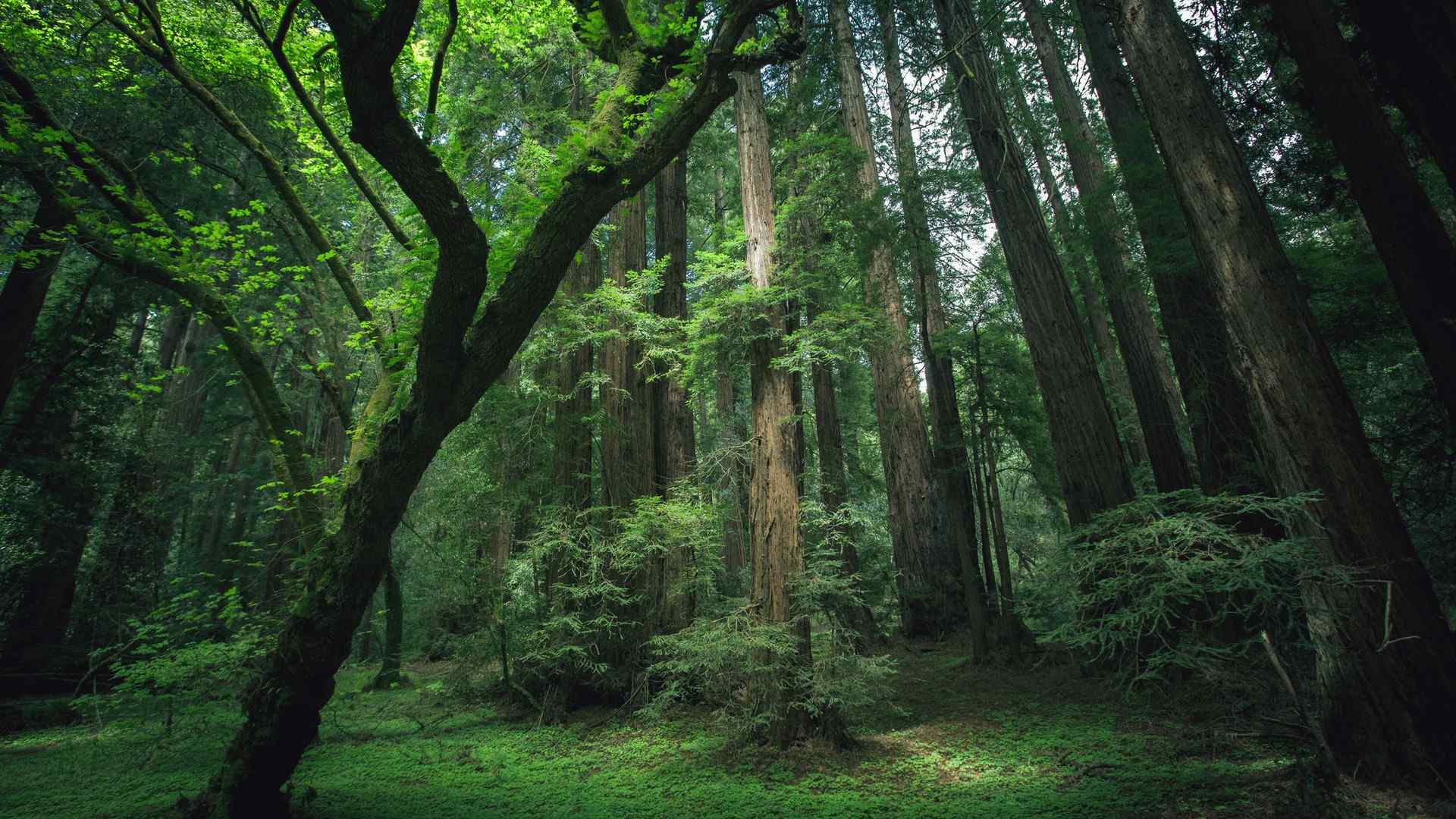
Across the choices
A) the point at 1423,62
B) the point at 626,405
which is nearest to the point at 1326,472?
the point at 1423,62

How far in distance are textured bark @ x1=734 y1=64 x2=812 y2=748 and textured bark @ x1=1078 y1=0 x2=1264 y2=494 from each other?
12.7ft

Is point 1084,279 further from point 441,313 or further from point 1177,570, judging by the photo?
point 441,313

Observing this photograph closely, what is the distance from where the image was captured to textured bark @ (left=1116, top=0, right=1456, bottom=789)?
306 cm

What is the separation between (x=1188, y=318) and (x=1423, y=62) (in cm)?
322

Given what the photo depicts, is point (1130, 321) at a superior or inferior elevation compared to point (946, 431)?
superior

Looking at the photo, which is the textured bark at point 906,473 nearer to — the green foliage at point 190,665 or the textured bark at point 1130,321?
the textured bark at point 1130,321

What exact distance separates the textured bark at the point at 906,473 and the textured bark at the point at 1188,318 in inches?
124

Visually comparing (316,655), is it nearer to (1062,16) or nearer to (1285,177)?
(1285,177)

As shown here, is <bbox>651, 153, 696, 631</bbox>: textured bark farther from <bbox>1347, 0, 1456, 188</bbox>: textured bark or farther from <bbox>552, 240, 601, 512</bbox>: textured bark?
<bbox>1347, 0, 1456, 188</bbox>: textured bark

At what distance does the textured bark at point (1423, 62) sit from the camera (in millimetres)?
3340

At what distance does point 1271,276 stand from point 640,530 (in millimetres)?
5483

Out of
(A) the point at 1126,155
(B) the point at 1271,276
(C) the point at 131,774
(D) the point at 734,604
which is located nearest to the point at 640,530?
(D) the point at 734,604

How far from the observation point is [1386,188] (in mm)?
3453

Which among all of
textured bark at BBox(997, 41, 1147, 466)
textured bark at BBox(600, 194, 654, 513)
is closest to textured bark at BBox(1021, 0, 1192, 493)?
textured bark at BBox(997, 41, 1147, 466)
